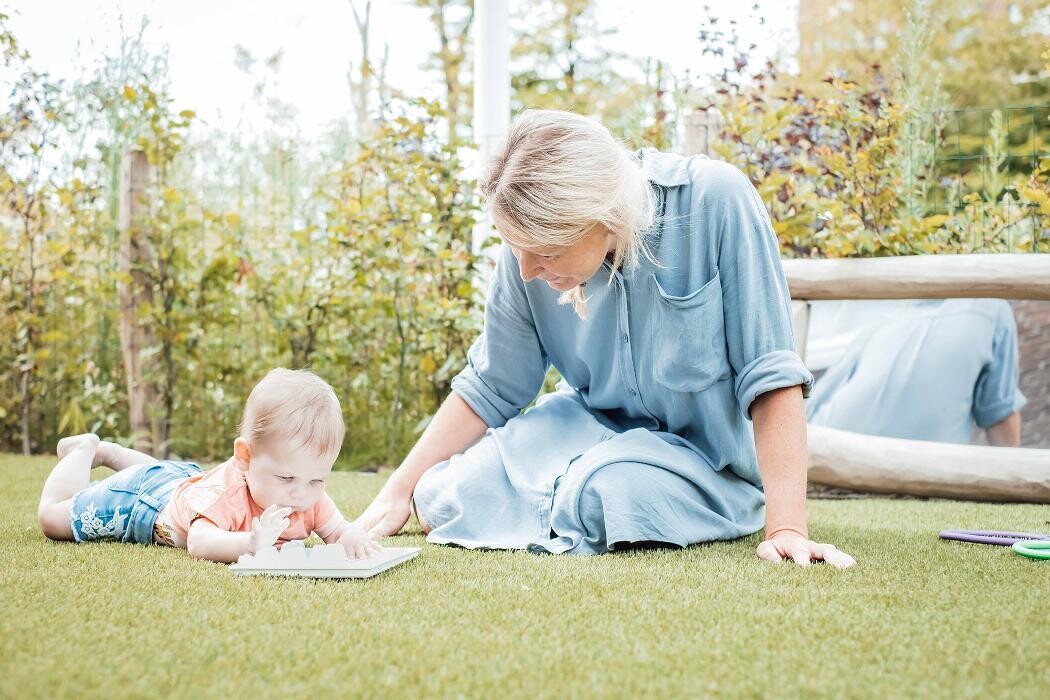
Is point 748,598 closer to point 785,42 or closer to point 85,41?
point 85,41

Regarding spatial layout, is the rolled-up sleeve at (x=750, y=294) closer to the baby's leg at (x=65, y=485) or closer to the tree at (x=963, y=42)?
the baby's leg at (x=65, y=485)

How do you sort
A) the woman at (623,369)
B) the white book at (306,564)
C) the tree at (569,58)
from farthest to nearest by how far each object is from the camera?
1. the tree at (569,58)
2. the woman at (623,369)
3. the white book at (306,564)

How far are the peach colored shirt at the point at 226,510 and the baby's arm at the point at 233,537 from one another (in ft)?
0.12

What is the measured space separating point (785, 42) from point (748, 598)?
8940 mm

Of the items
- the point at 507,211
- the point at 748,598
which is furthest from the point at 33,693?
the point at 507,211

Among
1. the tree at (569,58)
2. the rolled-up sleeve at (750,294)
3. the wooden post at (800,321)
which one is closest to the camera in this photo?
the rolled-up sleeve at (750,294)

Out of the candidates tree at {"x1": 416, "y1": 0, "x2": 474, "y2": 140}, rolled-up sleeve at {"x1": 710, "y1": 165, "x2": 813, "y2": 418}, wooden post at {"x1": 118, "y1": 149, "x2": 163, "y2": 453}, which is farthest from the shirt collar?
tree at {"x1": 416, "y1": 0, "x2": 474, "y2": 140}

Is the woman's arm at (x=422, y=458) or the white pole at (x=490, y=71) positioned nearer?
the woman's arm at (x=422, y=458)

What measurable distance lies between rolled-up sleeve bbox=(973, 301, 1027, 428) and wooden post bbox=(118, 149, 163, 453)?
359 cm

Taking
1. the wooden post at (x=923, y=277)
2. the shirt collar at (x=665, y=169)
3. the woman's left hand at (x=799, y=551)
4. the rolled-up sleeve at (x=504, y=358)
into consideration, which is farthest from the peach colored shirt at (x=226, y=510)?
the wooden post at (x=923, y=277)

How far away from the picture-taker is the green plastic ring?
2.36 meters

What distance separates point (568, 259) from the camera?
7.77 ft

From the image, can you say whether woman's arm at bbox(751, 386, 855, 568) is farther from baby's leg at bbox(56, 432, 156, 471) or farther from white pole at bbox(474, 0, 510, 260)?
white pole at bbox(474, 0, 510, 260)

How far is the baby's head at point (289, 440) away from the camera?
2297mm
